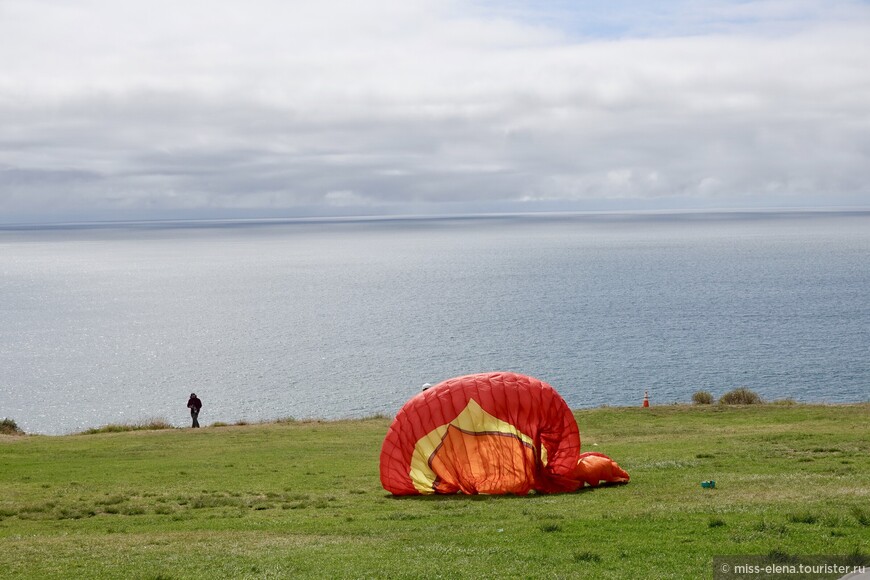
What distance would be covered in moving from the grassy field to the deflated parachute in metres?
0.76

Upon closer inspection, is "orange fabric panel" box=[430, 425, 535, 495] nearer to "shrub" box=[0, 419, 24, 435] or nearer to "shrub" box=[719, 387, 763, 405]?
"shrub" box=[719, 387, 763, 405]

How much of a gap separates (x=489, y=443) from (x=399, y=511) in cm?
364

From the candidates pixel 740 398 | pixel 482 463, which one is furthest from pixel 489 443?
pixel 740 398

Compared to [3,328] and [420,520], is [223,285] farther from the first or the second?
[420,520]

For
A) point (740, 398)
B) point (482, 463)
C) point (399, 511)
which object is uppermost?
point (482, 463)

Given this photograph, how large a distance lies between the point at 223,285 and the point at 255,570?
Answer: 585ft

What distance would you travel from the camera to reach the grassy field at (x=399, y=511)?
15555 mm

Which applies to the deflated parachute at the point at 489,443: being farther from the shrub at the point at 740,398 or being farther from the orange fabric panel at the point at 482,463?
the shrub at the point at 740,398

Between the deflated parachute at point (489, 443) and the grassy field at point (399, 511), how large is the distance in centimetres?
76

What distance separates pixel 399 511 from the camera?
72.7 feet

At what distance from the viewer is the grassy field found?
15555mm

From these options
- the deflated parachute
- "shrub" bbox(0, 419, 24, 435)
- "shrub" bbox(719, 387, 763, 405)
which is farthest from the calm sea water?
the deflated parachute

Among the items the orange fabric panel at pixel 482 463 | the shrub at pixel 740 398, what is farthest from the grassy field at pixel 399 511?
the shrub at pixel 740 398

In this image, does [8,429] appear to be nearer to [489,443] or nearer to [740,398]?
[489,443]
